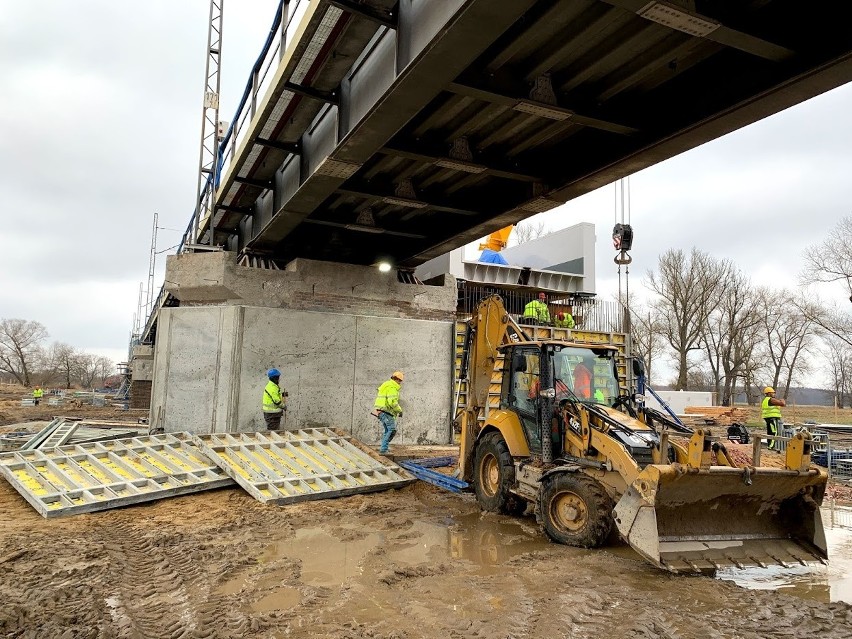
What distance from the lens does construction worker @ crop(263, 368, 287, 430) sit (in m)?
11.8

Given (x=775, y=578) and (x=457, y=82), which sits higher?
(x=457, y=82)

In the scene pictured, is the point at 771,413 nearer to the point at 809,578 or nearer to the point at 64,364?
the point at 809,578

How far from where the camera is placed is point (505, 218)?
419 inches

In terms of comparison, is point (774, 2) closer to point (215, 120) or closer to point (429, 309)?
point (429, 309)

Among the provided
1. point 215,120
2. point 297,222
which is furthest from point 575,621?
point 215,120

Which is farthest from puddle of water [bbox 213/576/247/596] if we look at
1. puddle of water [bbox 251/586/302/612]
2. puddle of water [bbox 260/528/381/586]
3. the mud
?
puddle of water [bbox 260/528/381/586]

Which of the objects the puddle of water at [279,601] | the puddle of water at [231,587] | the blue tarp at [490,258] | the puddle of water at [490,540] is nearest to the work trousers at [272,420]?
the puddle of water at [490,540]

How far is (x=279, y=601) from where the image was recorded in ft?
16.3

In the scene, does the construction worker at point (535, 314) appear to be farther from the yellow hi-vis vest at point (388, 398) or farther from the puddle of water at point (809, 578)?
the puddle of water at point (809, 578)

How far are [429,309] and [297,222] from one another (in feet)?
16.9

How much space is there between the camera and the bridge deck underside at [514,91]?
18.0ft

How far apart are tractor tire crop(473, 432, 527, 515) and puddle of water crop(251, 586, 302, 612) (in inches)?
138

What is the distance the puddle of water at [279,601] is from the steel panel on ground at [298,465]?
3316mm

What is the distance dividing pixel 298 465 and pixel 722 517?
6.21 metres
